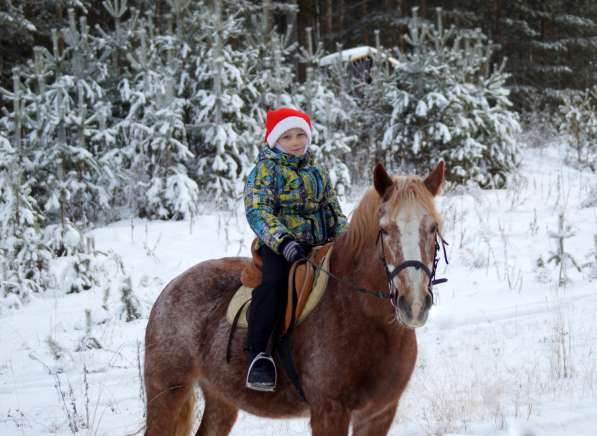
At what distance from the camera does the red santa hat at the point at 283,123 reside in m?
3.30

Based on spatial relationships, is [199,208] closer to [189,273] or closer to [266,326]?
[189,273]

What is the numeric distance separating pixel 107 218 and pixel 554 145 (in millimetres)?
13551

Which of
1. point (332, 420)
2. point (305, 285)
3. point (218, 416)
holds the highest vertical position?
point (305, 285)

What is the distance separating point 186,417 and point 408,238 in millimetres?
2141

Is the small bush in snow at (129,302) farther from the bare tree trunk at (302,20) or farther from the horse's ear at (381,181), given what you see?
the bare tree trunk at (302,20)

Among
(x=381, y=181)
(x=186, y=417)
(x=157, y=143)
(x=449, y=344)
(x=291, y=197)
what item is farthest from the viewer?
(x=157, y=143)

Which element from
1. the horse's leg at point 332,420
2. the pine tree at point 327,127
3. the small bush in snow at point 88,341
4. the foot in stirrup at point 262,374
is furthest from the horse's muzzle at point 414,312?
the pine tree at point 327,127

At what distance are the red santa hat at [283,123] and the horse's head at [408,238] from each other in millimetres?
848

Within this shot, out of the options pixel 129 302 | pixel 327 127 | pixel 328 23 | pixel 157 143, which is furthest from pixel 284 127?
pixel 328 23

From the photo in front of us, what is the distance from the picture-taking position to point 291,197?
3.21 m

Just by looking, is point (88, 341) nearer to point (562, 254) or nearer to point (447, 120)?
point (562, 254)

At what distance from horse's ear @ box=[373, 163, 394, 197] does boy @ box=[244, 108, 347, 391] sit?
534 mm

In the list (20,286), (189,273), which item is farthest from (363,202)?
(20,286)

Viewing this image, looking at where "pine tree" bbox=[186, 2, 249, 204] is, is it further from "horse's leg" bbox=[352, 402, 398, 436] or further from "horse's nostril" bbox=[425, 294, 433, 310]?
"horse's nostril" bbox=[425, 294, 433, 310]
